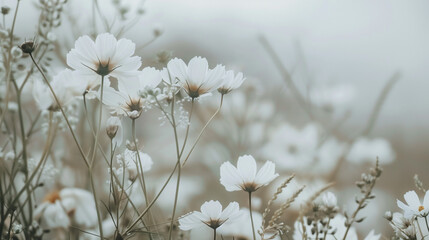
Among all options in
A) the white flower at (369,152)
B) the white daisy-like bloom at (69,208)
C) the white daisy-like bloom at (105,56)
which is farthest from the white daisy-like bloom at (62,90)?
the white flower at (369,152)

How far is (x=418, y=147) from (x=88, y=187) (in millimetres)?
1042

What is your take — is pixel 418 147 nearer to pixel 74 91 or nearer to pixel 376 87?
pixel 376 87

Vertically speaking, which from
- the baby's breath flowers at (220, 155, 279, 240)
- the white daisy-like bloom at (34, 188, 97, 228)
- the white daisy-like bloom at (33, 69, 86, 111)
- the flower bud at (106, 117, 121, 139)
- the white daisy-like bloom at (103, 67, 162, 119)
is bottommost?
the baby's breath flowers at (220, 155, 279, 240)

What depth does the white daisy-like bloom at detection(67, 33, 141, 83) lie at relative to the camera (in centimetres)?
25

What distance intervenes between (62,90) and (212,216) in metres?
0.11

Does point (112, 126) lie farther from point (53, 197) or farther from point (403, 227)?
point (53, 197)

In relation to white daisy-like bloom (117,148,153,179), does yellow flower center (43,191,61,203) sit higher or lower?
higher

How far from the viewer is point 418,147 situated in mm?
1355

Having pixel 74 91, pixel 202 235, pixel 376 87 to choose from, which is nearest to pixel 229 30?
pixel 376 87

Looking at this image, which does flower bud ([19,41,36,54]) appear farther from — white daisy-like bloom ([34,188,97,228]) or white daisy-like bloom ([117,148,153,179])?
white daisy-like bloom ([34,188,97,228])

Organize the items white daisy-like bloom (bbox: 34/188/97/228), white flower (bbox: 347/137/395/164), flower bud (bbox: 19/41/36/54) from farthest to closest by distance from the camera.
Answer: white flower (bbox: 347/137/395/164)
white daisy-like bloom (bbox: 34/188/97/228)
flower bud (bbox: 19/41/36/54)

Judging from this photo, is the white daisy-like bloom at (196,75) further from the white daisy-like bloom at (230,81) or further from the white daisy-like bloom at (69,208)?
→ the white daisy-like bloom at (69,208)

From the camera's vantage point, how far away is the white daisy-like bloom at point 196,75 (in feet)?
0.84

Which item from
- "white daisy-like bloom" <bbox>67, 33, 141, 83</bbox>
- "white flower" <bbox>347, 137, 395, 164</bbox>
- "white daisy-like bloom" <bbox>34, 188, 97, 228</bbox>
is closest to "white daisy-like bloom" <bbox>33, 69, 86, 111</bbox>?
"white daisy-like bloom" <bbox>67, 33, 141, 83</bbox>
